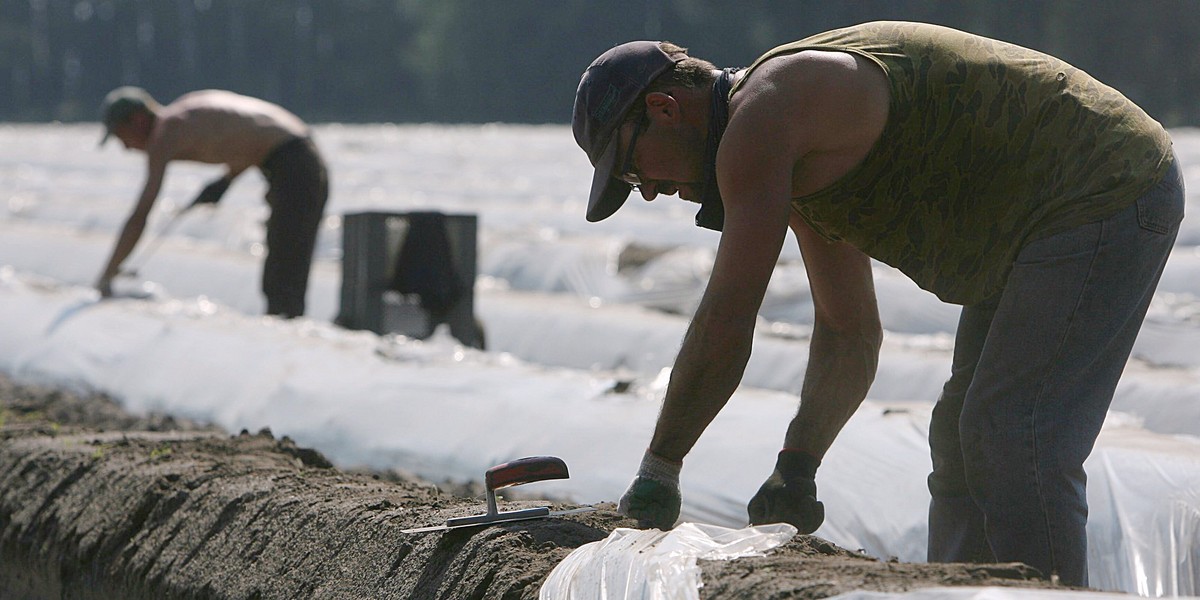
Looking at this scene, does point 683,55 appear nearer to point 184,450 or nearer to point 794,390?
point 184,450

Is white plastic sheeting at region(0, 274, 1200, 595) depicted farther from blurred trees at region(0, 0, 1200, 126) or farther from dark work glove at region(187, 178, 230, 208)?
blurred trees at region(0, 0, 1200, 126)

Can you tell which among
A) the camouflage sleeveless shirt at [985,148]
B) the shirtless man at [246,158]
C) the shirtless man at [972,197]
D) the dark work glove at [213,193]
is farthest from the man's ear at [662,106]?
the dark work glove at [213,193]

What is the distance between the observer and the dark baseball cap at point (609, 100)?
210cm

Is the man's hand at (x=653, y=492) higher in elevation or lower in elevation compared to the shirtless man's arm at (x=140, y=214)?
higher

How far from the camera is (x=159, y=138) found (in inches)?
243

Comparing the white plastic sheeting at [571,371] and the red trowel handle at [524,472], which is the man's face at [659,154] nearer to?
the red trowel handle at [524,472]

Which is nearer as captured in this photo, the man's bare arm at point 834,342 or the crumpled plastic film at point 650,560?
the crumpled plastic film at point 650,560

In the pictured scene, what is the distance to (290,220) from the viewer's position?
20.7ft

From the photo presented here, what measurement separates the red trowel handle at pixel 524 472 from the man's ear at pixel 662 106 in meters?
0.56

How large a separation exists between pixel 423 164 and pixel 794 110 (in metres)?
13.4

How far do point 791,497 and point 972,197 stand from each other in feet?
2.01

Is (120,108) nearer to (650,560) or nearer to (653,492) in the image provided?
(653,492)

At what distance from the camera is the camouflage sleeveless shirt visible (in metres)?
2.10

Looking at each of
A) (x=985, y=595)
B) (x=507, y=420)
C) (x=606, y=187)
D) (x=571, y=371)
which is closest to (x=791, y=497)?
(x=606, y=187)
